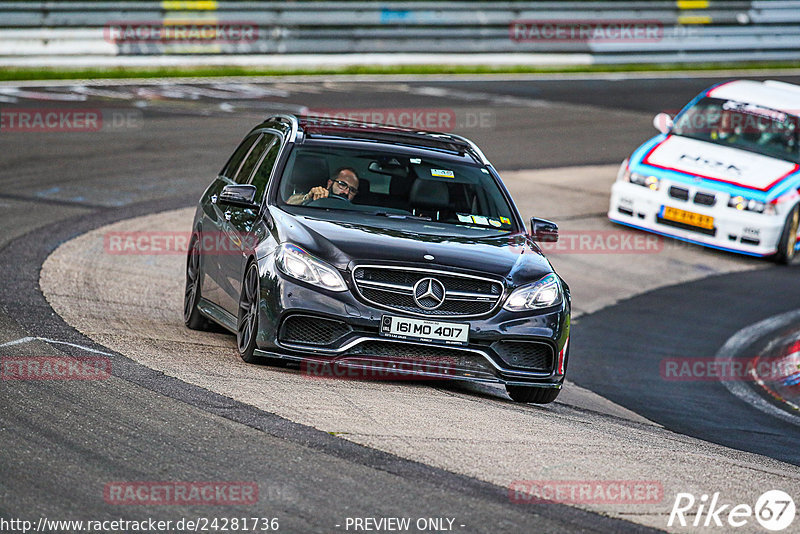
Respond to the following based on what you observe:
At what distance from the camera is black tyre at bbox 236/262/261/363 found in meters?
8.23

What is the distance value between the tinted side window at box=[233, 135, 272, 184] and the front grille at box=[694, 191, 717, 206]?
736cm

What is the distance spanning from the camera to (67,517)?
17.3ft

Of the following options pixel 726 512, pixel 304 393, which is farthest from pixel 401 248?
pixel 726 512

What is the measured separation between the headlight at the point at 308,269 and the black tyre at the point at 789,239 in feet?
30.1

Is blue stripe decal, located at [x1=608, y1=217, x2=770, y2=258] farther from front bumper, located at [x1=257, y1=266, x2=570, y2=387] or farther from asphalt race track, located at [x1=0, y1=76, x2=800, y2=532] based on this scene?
front bumper, located at [x1=257, y1=266, x2=570, y2=387]

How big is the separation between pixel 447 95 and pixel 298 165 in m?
16.9

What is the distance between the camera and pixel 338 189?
9086 mm

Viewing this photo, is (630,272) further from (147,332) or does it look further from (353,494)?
(353,494)

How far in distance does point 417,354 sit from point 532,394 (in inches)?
38.9

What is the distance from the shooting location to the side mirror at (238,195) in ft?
29.2

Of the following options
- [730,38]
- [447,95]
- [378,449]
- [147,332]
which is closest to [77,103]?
[447,95]
